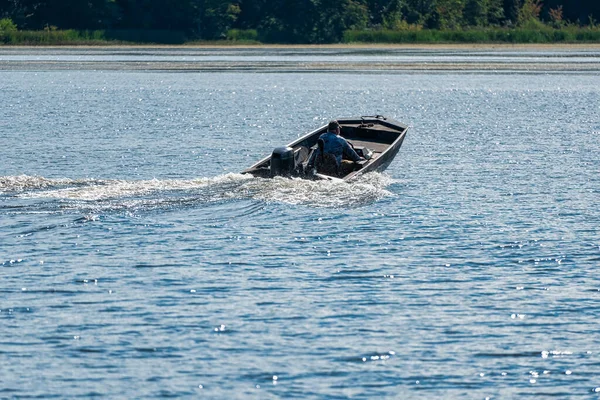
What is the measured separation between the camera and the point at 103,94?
225 ft

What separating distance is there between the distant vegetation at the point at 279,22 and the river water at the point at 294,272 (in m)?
73.4

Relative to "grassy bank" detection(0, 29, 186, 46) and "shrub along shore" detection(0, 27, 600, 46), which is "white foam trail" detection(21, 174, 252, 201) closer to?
"shrub along shore" detection(0, 27, 600, 46)

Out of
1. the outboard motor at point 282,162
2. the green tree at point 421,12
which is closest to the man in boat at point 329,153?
the outboard motor at point 282,162

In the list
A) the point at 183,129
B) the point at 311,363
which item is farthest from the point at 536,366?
the point at 183,129

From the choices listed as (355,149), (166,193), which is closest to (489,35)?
(355,149)

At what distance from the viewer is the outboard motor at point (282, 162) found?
25.8 meters

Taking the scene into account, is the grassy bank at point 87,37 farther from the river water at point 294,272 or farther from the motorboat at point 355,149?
the motorboat at point 355,149

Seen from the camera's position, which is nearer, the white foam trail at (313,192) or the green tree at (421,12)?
the white foam trail at (313,192)

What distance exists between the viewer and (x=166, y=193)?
24969 mm

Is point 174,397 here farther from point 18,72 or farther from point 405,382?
point 18,72

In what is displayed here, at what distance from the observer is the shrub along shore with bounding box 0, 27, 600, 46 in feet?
372

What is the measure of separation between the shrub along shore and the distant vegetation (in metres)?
0.10

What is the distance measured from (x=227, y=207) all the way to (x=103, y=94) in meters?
46.1

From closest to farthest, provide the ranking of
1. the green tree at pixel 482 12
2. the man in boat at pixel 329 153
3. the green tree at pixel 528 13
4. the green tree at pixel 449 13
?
the man in boat at pixel 329 153 < the green tree at pixel 449 13 < the green tree at pixel 528 13 < the green tree at pixel 482 12
